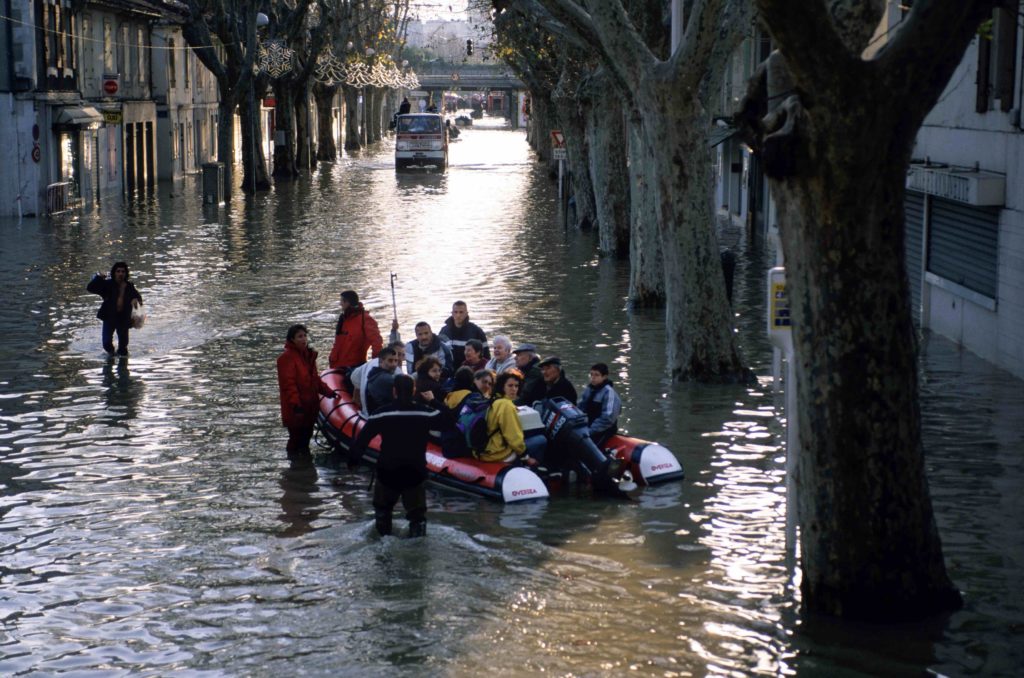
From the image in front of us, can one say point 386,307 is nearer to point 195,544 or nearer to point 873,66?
point 195,544

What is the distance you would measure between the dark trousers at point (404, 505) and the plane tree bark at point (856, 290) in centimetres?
309

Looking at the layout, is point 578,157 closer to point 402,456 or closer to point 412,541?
point 402,456

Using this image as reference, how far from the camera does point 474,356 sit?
15172mm

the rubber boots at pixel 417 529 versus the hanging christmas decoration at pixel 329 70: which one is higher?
the hanging christmas decoration at pixel 329 70

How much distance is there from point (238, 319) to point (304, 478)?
378 inches

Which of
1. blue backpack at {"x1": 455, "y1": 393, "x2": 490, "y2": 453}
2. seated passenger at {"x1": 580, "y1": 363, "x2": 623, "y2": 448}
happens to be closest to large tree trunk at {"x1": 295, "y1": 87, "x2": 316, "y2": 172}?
seated passenger at {"x1": 580, "y1": 363, "x2": 623, "y2": 448}

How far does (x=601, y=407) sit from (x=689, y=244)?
4.27 metres

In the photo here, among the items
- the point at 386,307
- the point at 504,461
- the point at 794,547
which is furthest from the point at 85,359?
the point at 794,547

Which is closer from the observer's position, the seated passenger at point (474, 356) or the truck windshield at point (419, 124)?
the seated passenger at point (474, 356)

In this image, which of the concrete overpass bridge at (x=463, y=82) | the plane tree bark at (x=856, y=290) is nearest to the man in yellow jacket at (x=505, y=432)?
the plane tree bark at (x=856, y=290)

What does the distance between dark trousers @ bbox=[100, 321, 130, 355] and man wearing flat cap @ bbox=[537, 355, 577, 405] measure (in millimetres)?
7670

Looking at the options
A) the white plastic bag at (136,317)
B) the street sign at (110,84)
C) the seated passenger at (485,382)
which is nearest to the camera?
the seated passenger at (485,382)

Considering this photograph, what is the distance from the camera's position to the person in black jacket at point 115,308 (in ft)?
64.4

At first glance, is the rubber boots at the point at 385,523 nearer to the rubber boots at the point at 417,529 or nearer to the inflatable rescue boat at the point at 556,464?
the rubber boots at the point at 417,529
